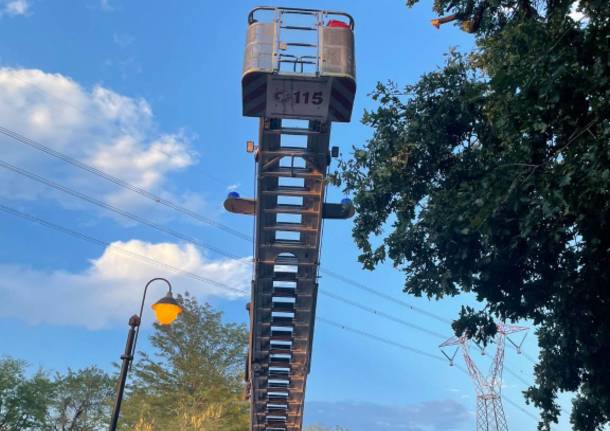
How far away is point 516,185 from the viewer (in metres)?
9.88

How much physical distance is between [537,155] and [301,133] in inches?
293

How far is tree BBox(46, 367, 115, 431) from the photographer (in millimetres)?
48312

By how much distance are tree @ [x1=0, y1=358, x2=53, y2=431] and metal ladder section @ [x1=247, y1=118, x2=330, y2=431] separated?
3108cm

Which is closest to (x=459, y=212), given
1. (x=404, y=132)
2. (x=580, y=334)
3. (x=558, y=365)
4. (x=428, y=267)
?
(x=428, y=267)

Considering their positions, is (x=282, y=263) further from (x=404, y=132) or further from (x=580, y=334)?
(x=580, y=334)

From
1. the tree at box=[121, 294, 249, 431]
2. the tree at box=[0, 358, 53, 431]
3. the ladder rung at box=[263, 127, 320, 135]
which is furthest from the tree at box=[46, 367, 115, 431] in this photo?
the ladder rung at box=[263, 127, 320, 135]

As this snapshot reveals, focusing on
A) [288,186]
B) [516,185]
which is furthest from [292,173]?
[516,185]

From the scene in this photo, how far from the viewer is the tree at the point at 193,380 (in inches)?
1283

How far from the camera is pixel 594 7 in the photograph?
7914 mm

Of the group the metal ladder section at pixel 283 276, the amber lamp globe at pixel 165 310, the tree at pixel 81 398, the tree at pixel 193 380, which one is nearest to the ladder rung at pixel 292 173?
the metal ladder section at pixel 283 276

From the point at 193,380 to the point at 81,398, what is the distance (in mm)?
20973

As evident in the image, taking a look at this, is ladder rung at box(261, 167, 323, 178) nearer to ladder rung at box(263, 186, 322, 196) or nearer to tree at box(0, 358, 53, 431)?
ladder rung at box(263, 186, 322, 196)

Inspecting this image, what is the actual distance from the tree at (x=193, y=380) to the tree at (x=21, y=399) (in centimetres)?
1787

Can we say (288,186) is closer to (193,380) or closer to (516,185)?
(516,185)
